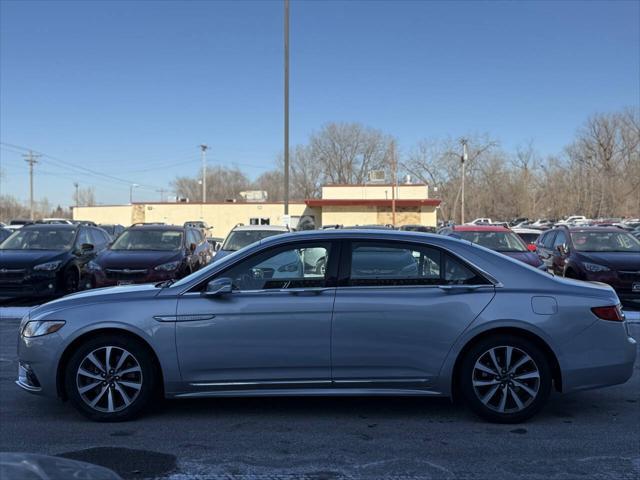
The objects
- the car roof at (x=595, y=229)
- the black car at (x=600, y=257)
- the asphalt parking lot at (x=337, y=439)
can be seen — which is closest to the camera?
the asphalt parking lot at (x=337, y=439)

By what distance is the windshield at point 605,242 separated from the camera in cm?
1159

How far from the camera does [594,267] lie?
10.6 meters

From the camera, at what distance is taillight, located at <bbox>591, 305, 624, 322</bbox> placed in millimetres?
4539

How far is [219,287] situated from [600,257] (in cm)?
896

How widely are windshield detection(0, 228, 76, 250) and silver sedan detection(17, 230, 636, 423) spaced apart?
26.4 ft

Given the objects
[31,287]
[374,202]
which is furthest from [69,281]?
[374,202]

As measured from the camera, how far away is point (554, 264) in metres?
12.4

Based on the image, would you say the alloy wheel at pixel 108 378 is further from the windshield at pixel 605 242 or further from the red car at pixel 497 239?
the windshield at pixel 605 242

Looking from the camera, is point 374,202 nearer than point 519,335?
No

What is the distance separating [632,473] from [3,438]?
449 centimetres

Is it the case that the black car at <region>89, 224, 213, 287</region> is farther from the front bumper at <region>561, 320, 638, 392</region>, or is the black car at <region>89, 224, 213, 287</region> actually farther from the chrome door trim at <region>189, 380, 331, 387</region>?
the front bumper at <region>561, 320, 638, 392</region>

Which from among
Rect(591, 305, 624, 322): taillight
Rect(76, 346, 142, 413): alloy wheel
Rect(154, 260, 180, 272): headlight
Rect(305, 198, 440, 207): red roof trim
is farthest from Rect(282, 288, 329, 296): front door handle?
Rect(305, 198, 440, 207): red roof trim

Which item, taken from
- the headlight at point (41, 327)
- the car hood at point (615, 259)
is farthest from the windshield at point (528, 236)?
the headlight at point (41, 327)

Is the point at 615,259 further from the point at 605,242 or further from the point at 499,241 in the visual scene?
the point at 499,241
